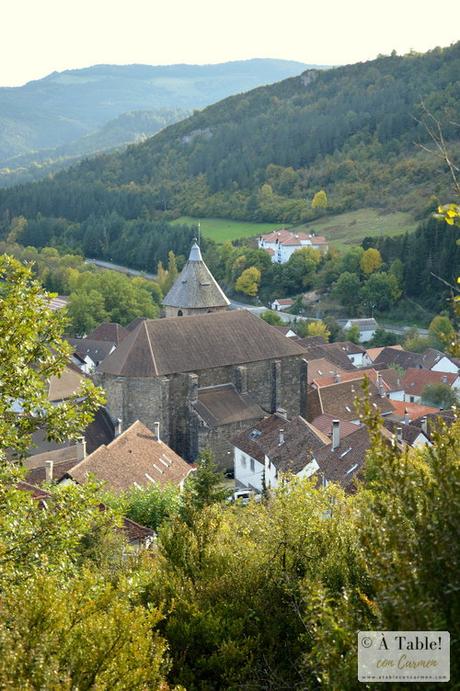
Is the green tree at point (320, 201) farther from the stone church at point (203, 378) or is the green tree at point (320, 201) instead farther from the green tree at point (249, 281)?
the stone church at point (203, 378)

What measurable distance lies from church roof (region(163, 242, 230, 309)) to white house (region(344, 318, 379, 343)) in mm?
32882

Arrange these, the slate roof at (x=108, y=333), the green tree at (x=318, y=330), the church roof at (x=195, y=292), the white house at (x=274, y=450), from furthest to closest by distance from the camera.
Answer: the green tree at (x=318, y=330)
the slate roof at (x=108, y=333)
the church roof at (x=195, y=292)
the white house at (x=274, y=450)

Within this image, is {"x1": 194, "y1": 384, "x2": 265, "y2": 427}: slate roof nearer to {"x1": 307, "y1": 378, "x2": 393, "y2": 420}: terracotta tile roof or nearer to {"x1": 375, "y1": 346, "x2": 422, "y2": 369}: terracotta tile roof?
{"x1": 307, "y1": 378, "x2": 393, "y2": 420}: terracotta tile roof

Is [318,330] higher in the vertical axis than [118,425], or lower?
lower

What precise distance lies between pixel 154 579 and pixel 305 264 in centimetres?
8489

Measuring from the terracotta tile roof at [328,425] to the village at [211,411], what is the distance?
54 millimetres

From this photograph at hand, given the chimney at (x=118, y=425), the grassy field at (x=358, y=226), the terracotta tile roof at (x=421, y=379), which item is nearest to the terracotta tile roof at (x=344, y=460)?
the chimney at (x=118, y=425)

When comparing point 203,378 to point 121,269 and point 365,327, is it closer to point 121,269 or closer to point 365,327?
point 365,327

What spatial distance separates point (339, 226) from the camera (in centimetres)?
12138

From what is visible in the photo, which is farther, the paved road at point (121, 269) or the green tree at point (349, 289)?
the paved road at point (121, 269)

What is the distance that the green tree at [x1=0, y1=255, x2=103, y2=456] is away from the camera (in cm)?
1091

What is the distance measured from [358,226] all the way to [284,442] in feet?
292

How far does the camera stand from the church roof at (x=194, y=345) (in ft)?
128

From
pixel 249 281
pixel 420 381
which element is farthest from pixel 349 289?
pixel 420 381
